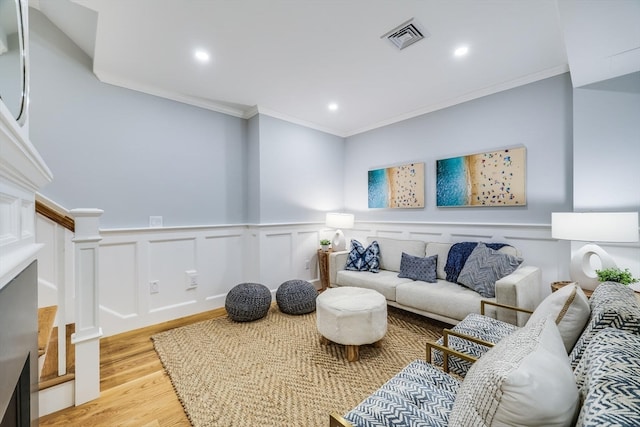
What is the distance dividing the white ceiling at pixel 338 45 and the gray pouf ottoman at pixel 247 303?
228 centimetres

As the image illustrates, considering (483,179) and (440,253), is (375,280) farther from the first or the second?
(483,179)

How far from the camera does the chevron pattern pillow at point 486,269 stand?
233 centimetres

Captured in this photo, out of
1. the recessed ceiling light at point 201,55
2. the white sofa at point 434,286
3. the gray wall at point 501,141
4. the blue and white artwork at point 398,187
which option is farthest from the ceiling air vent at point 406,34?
the white sofa at point 434,286

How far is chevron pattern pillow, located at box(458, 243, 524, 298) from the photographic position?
233 centimetres

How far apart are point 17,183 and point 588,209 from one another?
359 cm

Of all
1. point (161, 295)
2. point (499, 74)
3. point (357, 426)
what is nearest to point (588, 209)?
point (499, 74)

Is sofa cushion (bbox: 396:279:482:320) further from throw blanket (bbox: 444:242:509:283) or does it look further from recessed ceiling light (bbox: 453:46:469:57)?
recessed ceiling light (bbox: 453:46:469:57)

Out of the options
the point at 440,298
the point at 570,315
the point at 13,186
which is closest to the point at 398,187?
the point at 440,298

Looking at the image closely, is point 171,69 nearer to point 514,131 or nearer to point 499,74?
point 499,74

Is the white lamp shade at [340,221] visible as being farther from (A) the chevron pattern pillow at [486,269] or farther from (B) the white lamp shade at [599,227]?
(B) the white lamp shade at [599,227]

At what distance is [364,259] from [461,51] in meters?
2.39

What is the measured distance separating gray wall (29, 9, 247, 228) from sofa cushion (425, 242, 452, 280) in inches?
98.8

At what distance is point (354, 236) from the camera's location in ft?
14.2

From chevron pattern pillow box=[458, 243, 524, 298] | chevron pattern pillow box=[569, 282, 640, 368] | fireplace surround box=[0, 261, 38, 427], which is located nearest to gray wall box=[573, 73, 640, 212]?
chevron pattern pillow box=[458, 243, 524, 298]
